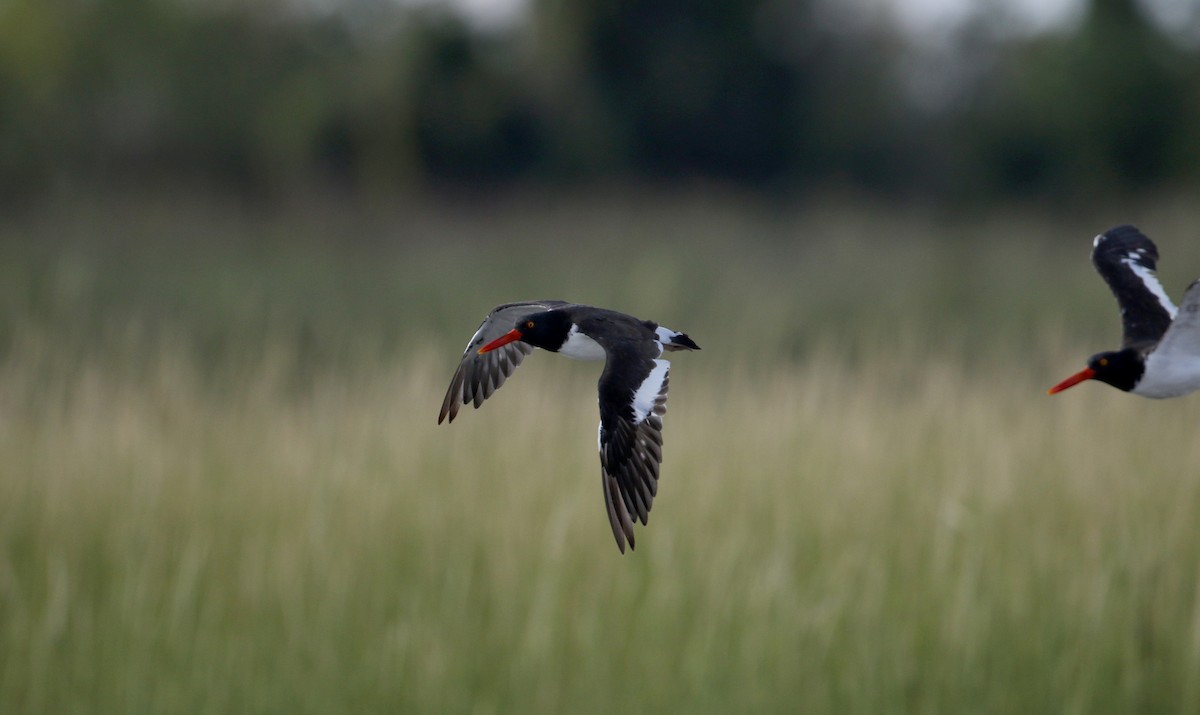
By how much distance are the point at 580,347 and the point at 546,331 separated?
11 centimetres

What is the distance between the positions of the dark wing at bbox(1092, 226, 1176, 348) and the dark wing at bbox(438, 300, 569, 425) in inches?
46.9

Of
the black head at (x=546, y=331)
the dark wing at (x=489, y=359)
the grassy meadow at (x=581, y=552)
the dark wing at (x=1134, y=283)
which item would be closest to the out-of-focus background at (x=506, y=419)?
the grassy meadow at (x=581, y=552)

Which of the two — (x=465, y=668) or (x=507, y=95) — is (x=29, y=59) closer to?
(x=507, y=95)

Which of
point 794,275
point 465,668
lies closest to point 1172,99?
point 794,275

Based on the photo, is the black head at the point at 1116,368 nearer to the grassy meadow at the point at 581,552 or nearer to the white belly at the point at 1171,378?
the white belly at the point at 1171,378

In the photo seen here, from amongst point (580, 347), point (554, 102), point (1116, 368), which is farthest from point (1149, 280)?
point (554, 102)

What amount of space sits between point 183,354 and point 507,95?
527 inches

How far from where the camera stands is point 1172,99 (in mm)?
21172

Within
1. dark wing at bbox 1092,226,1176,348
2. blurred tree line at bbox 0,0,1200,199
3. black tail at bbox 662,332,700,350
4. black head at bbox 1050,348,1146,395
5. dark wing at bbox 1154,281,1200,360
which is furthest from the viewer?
blurred tree line at bbox 0,0,1200,199

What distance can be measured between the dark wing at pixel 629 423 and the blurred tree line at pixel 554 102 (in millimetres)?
17612

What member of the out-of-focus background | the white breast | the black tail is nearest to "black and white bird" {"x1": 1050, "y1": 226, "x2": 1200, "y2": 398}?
the black tail

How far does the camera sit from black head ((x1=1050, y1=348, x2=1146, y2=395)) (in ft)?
7.31

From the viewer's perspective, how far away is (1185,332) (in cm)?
208

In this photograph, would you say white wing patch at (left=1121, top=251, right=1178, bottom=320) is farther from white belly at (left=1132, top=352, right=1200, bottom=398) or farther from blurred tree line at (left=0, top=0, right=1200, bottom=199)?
blurred tree line at (left=0, top=0, right=1200, bottom=199)
